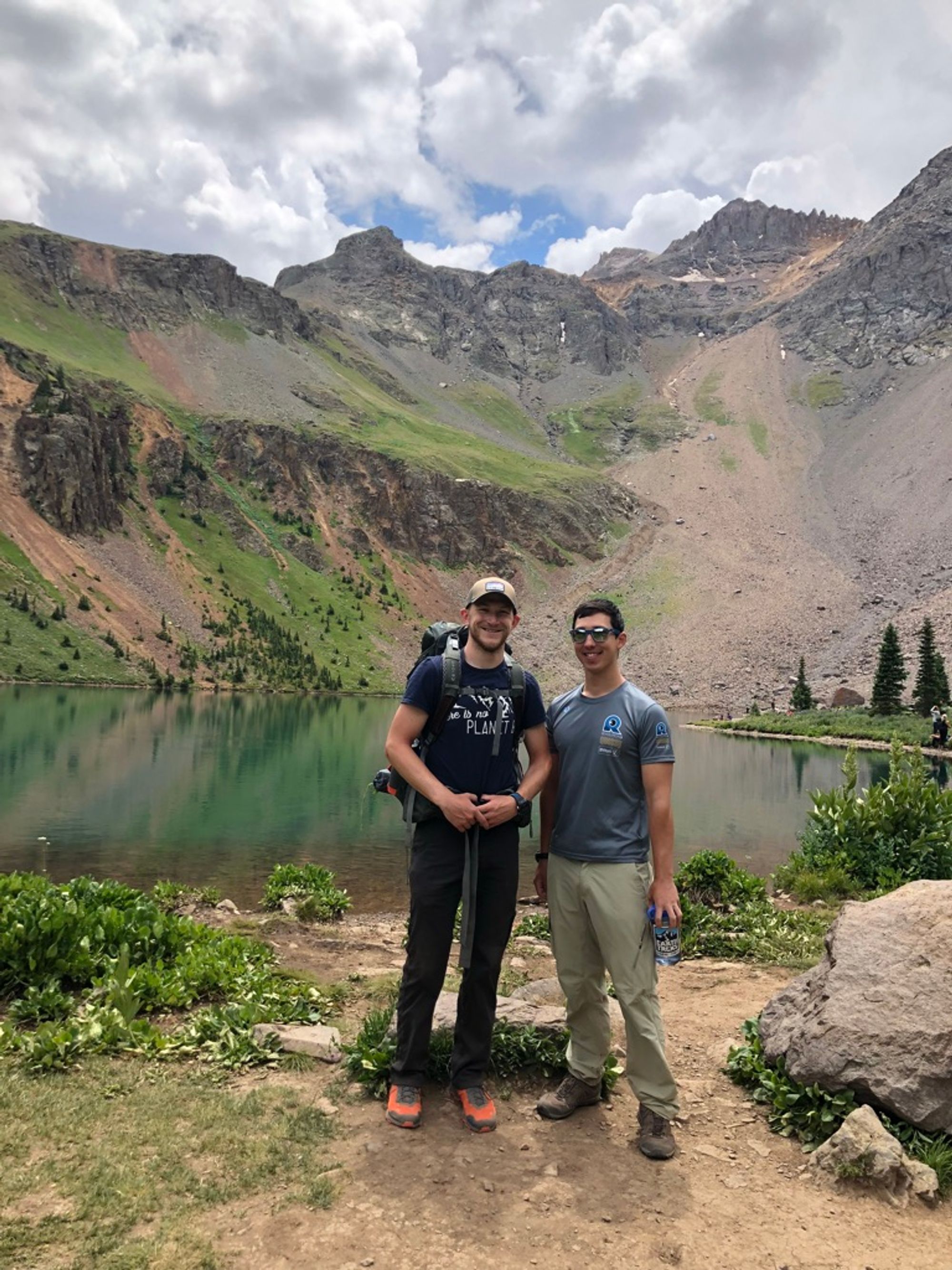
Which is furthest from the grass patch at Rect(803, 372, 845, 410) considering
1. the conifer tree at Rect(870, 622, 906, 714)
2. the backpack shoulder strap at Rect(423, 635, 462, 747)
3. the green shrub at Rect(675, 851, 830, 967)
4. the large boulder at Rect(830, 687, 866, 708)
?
the backpack shoulder strap at Rect(423, 635, 462, 747)

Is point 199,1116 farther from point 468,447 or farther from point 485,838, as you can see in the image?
point 468,447

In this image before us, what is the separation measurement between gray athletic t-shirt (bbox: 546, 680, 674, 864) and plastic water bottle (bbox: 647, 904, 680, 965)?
363 millimetres

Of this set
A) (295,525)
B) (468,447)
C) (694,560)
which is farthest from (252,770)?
(468,447)

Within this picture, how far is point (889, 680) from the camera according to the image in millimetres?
63656

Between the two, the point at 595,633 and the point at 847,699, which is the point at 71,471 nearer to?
the point at 847,699

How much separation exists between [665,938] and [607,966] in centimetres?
49

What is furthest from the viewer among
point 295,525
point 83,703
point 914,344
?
point 914,344

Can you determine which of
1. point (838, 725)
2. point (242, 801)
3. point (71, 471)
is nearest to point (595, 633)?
point (242, 801)

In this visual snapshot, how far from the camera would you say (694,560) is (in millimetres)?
118438

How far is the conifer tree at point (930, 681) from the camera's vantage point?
60781 millimetres

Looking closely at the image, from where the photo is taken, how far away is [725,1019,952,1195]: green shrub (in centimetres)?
444

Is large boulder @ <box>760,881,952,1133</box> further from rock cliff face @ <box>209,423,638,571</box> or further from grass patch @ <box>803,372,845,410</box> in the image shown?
grass patch @ <box>803,372,845,410</box>

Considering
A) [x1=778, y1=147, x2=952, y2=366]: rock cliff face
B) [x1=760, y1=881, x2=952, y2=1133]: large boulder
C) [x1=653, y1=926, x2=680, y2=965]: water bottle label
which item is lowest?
[x1=760, y1=881, x2=952, y2=1133]: large boulder

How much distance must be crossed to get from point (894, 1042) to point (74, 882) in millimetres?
7911
